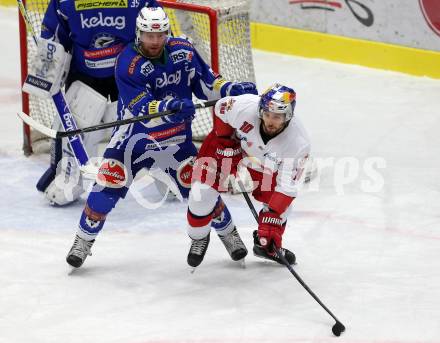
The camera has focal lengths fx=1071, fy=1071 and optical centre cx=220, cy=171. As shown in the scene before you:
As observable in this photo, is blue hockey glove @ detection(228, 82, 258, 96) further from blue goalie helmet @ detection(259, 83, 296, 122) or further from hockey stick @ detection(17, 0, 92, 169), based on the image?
hockey stick @ detection(17, 0, 92, 169)

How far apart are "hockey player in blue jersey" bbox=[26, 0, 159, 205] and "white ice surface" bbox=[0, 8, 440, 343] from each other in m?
0.17

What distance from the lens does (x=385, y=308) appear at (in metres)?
4.07

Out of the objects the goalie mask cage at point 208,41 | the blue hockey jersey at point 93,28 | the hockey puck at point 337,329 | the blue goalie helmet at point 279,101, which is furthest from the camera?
the goalie mask cage at point 208,41

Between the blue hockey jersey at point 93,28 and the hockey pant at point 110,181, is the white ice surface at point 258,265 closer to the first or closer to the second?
the hockey pant at point 110,181

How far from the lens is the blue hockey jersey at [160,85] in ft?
14.3

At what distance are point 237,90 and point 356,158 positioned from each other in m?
1.46

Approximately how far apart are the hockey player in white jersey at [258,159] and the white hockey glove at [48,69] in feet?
4.09

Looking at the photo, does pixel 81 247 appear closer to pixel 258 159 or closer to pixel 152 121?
pixel 152 121

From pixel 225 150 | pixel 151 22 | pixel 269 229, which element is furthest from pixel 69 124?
pixel 269 229

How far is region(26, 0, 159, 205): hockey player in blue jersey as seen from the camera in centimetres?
507

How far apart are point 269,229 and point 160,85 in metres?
0.82

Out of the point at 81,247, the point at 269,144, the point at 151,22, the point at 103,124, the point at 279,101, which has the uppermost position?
the point at 151,22

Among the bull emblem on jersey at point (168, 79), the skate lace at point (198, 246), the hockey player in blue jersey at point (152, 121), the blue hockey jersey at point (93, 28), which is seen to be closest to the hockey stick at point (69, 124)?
the blue hockey jersey at point (93, 28)

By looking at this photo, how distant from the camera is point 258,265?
14.9ft
